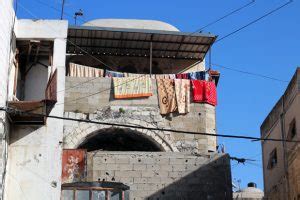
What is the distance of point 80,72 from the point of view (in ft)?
88.1

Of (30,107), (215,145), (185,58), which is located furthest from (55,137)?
(185,58)

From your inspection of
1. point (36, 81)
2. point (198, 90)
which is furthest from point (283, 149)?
point (36, 81)

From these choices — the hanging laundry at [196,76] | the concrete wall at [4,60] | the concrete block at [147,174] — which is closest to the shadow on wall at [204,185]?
the concrete block at [147,174]

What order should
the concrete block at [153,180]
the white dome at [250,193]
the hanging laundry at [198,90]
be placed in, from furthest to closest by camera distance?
1. the white dome at [250,193]
2. the hanging laundry at [198,90]
3. the concrete block at [153,180]

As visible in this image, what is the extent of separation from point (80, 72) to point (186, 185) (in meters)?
6.90

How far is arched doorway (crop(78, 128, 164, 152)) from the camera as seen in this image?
25.4 m

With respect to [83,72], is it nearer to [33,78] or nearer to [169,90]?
[169,90]

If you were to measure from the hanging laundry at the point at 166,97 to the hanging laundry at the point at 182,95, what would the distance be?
16 cm

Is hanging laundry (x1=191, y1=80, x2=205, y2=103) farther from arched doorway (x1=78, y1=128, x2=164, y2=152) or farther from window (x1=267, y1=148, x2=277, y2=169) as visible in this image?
window (x1=267, y1=148, x2=277, y2=169)

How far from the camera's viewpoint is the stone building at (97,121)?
637 inches

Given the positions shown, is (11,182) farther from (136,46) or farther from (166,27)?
(166,27)

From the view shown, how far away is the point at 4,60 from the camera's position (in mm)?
15953

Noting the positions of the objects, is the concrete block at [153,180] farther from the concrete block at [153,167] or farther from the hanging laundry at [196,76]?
the hanging laundry at [196,76]

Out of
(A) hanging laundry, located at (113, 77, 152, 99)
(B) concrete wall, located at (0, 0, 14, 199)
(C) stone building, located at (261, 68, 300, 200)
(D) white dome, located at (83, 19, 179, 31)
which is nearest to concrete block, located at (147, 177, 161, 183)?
(A) hanging laundry, located at (113, 77, 152, 99)
